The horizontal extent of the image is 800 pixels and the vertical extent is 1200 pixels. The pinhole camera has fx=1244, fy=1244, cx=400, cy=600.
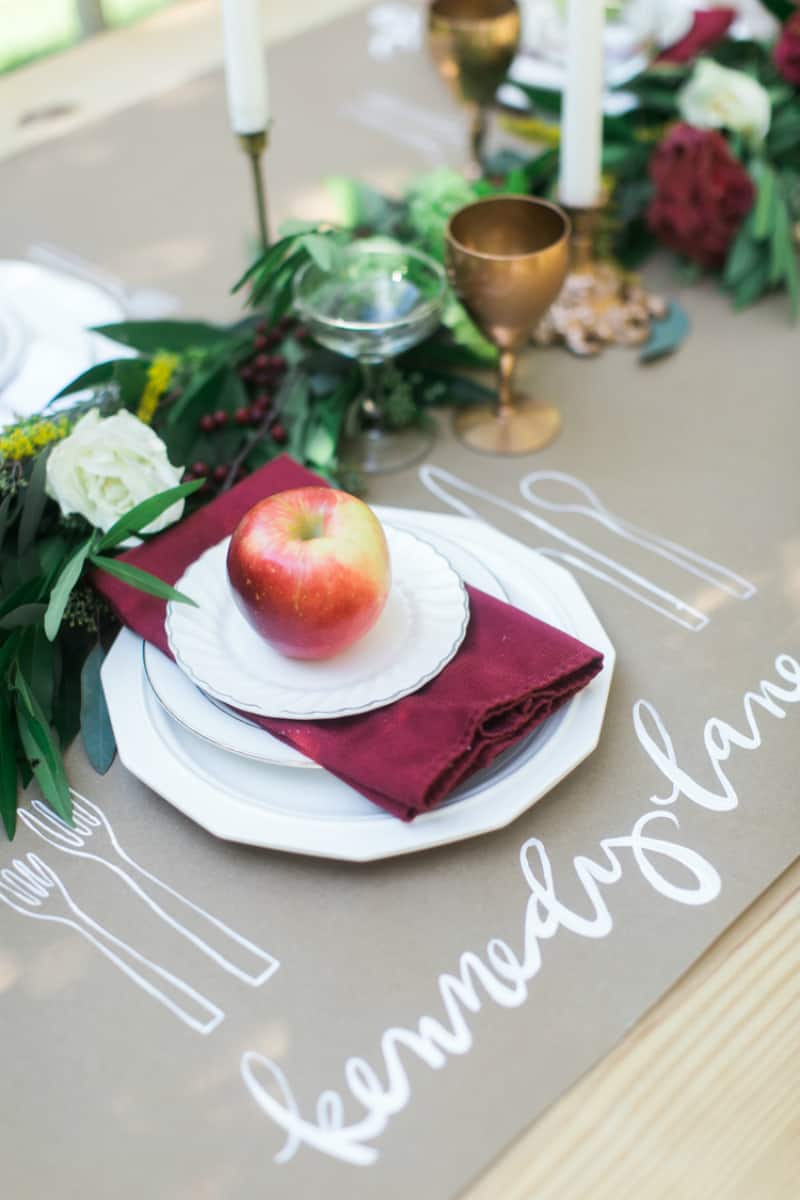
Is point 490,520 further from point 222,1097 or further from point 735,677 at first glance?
point 222,1097

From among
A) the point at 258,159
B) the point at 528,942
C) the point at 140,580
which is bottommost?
the point at 528,942

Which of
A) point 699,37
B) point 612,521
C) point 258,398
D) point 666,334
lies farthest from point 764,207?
point 258,398

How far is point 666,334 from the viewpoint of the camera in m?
1.08

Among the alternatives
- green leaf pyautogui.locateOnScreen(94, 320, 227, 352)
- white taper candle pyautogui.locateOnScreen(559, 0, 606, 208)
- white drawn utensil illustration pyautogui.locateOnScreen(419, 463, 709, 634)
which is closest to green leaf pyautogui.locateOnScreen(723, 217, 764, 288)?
white taper candle pyautogui.locateOnScreen(559, 0, 606, 208)

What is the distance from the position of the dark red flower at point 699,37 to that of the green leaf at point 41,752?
924 mm

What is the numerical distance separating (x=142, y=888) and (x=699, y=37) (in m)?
1.02

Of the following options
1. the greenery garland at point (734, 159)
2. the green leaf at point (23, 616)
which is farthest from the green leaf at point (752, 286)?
the green leaf at point (23, 616)

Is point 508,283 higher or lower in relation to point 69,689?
higher

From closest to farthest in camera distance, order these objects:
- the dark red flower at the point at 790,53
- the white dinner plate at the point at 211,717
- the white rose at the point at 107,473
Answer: the white dinner plate at the point at 211,717 < the white rose at the point at 107,473 < the dark red flower at the point at 790,53

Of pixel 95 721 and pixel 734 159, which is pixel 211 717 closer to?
pixel 95 721

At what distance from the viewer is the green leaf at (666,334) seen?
1.06 m

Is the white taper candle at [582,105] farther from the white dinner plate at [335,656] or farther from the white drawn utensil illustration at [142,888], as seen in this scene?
the white drawn utensil illustration at [142,888]

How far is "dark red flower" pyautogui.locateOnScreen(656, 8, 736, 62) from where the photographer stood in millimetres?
1241

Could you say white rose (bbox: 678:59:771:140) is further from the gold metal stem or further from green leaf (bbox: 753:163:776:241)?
the gold metal stem
